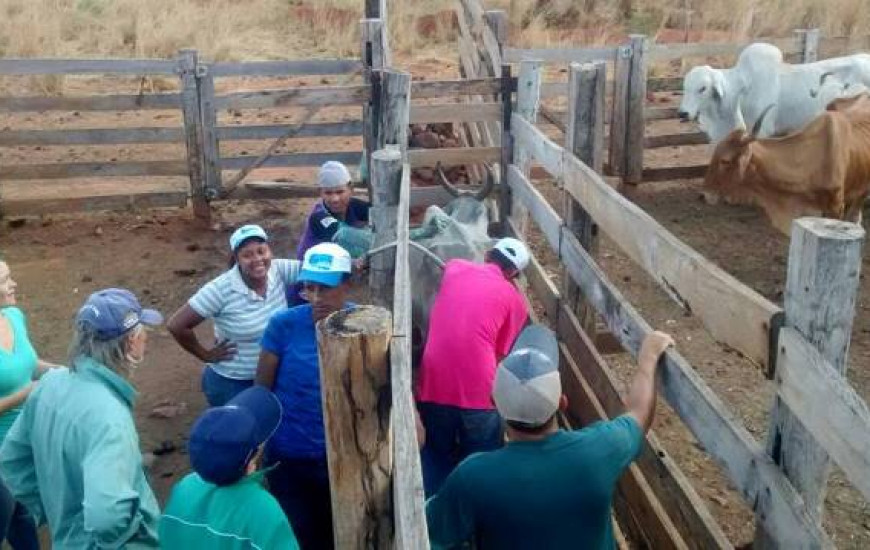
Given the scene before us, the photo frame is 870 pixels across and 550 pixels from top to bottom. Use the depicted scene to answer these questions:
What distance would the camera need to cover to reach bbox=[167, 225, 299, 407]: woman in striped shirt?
14.6 feet

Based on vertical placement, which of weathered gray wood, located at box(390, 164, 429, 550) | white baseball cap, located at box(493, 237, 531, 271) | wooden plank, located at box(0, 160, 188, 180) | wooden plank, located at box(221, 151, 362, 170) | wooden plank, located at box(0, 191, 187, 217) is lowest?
wooden plank, located at box(0, 191, 187, 217)

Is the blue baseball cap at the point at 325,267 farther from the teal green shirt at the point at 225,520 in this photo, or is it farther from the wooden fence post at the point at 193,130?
the wooden fence post at the point at 193,130

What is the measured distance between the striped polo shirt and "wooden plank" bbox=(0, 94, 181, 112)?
4.80 m

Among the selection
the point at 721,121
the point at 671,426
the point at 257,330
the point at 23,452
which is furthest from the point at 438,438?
the point at 721,121

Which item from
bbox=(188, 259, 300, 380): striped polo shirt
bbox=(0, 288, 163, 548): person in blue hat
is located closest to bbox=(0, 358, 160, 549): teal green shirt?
bbox=(0, 288, 163, 548): person in blue hat

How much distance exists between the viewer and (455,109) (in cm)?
670

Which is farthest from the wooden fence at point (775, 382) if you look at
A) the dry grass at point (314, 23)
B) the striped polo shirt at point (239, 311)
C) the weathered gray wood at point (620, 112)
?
the dry grass at point (314, 23)

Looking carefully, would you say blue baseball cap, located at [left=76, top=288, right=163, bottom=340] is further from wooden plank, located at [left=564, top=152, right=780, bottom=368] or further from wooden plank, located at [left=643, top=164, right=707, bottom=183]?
wooden plank, located at [left=643, top=164, right=707, bottom=183]

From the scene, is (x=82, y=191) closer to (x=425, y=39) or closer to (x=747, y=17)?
(x=425, y=39)

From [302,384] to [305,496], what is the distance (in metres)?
0.45

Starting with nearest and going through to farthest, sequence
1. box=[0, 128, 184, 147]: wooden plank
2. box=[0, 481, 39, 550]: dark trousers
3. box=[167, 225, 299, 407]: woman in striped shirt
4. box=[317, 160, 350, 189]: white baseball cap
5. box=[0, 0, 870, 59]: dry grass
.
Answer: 1. box=[0, 481, 39, 550]: dark trousers
2. box=[167, 225, 299, 407]: woman in striped shirt
3. box=[317, 160, 350, 189]: white baseball cap
4. box=[0, 128, 184, 147]: wooden plank
5. box=[0, 0, 870, 59]: dry grass

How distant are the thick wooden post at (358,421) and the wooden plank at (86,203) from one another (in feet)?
24.0

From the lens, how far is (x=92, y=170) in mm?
9258

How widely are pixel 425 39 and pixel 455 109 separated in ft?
42.5
